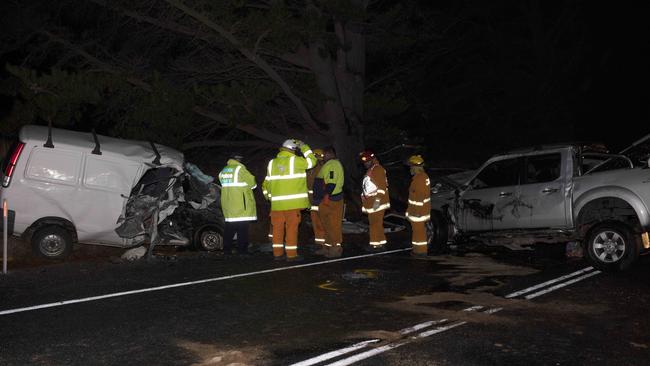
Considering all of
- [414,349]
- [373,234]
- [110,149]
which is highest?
[110,149]

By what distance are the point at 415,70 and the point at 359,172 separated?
5.28 metres

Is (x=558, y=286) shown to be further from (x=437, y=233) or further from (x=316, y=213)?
(x=316, y=213)

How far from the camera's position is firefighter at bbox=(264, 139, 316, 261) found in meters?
10.8

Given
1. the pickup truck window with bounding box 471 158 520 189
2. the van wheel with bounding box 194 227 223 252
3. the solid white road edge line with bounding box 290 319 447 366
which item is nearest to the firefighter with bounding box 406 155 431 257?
the pickup truck window with bounding box 471 158 520 189

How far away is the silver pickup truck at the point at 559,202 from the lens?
31.7ft

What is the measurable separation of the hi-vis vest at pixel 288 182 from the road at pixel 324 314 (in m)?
0.98

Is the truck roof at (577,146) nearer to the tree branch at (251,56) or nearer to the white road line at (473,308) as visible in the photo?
the white road line at (473,308)

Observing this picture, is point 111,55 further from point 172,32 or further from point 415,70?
point 415,70

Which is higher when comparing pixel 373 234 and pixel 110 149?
pixel 110 149

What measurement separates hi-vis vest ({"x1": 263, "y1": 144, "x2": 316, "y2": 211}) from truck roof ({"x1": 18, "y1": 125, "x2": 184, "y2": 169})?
6.47ft

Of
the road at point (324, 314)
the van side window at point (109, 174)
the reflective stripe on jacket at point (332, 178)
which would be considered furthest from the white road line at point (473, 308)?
the van side window at point (109, 174)

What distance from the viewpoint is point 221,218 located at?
12.5 metres

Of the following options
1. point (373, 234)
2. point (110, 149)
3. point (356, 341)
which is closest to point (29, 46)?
point (110, 149)

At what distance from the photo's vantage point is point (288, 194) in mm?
10758
